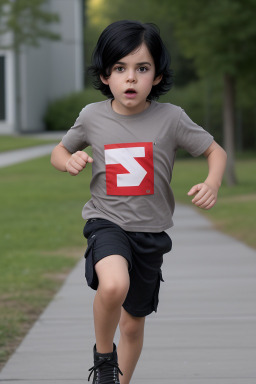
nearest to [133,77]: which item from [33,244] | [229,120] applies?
[33,244]

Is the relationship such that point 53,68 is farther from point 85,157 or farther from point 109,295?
point 109,295

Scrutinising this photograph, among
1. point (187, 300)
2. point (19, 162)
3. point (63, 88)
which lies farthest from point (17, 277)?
point (63, 88)

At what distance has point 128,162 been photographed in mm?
3926

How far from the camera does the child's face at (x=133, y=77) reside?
12.8ft

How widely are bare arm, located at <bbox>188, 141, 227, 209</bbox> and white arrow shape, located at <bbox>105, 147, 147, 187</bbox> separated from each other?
0.26 meters

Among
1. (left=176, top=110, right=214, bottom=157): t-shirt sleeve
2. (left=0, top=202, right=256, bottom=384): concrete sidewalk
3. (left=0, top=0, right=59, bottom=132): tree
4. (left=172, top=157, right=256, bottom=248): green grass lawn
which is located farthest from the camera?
(left=0, top=0, right=59, bottom=132): tree

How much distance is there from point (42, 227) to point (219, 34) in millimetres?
8091

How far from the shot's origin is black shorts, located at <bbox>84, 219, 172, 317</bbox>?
383cm

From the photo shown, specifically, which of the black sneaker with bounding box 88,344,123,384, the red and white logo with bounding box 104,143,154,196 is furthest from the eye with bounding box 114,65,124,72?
the black sneaker with bounding box 88,344,123,384

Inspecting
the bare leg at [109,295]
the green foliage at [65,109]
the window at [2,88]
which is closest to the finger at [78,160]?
the bare leg at [109,295]

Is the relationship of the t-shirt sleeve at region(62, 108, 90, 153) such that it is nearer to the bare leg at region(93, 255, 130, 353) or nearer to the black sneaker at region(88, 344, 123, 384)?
the bare leg at region(93, 255, 130, 353)

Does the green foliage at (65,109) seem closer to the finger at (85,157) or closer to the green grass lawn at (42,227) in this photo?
the green grass lawn at (42,227)

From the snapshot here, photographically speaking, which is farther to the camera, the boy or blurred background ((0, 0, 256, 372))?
blurred background ((0, 0, 256, 372))

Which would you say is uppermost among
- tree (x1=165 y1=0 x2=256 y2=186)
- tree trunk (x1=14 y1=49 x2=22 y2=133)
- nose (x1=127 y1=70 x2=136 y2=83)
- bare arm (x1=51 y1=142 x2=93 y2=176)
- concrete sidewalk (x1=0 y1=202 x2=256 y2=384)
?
nose (x1=127 y1=70 x2=136 y2=83)
